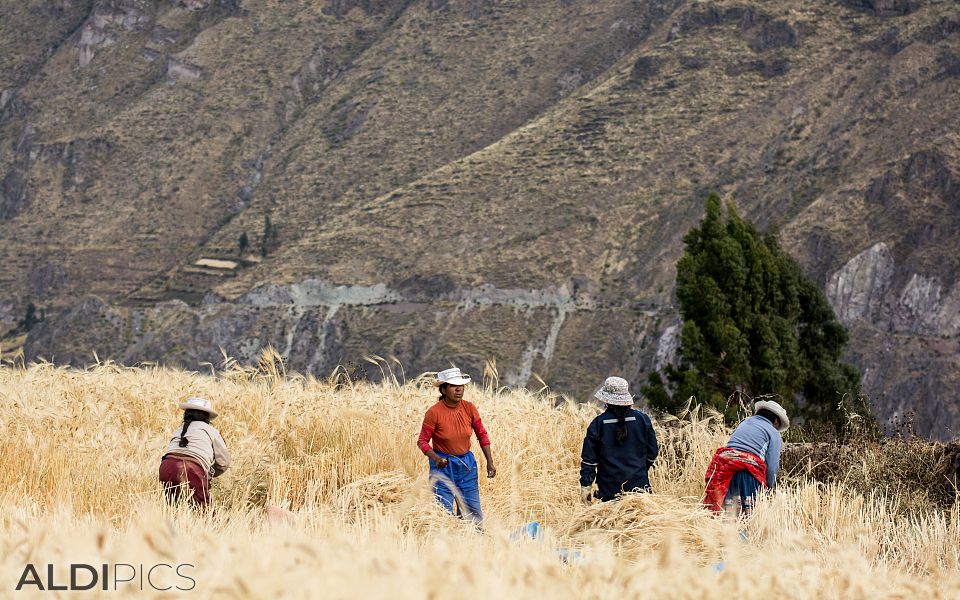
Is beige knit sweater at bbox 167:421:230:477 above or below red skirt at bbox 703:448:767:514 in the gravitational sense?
above

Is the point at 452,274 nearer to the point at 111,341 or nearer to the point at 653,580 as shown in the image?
the point at 111,341

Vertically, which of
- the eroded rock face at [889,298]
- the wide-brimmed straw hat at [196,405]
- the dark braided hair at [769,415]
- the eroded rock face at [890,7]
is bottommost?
the eroded rock face at [889,298]

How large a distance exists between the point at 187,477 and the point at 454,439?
6.14 feet

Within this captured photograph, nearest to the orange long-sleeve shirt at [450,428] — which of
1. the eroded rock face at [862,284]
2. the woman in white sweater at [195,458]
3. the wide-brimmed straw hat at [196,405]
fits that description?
the woman in white sweater at [195,458]

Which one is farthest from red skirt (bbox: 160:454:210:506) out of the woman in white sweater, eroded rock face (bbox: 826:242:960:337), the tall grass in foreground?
eroded rock face (bbox: 826:242:960:337)

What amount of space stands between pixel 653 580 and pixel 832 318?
1163 inches

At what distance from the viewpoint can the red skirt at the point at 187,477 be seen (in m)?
7.48

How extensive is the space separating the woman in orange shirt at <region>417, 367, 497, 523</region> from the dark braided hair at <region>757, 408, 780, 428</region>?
200 cm

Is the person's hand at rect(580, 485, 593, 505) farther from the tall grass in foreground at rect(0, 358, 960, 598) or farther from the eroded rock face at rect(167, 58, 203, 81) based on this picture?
the eroded rock face at rect(167, 58, 203, 81)

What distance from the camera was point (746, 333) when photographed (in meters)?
26.3

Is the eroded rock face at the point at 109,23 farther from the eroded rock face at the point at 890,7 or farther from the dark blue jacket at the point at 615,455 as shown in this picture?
the dark blue jacket at the point at 615,455

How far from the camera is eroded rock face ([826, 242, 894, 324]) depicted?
69312 millimetres

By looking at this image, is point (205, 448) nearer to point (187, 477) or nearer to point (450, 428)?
point (187, 477)

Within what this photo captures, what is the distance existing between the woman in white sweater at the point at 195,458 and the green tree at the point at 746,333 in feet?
50.1
